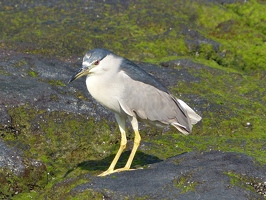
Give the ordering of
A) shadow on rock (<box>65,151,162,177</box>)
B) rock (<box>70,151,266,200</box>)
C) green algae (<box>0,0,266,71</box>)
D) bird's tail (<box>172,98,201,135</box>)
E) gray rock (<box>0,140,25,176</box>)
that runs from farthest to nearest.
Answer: green algae (<box>0,0,266,71</box>), shadow on rock (<box>65,151,162,177</box>), bird's tail (<box>172,98,201,135</box>), gray rock (<box>0,140,25,176</box>), rock (<box>70,151,266,200</box>)

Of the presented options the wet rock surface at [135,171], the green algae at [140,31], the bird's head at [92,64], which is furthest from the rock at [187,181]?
the green algae at [140,31]

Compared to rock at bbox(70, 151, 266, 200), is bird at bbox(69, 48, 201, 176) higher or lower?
higher

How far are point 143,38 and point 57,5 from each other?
130 inches

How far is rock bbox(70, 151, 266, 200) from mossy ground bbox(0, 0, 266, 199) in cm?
55

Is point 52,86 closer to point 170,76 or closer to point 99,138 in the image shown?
point 99,138

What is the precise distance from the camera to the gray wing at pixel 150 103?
10.0 metres

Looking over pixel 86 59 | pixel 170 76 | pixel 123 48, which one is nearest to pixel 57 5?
pixel 123 48

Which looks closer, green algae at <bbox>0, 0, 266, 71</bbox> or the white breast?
the white breast

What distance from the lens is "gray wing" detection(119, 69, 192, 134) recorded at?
395 inches

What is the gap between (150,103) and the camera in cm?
1048

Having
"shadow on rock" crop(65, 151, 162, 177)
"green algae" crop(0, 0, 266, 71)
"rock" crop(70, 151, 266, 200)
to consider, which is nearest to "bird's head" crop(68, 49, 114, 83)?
"rock" crop(70, 151, 266, 200)

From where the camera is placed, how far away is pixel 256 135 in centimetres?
1305

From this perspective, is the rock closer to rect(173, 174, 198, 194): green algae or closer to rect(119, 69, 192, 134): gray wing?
rect(173, 174, 198, 194): green algae

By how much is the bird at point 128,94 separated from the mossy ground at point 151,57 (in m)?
1.01
